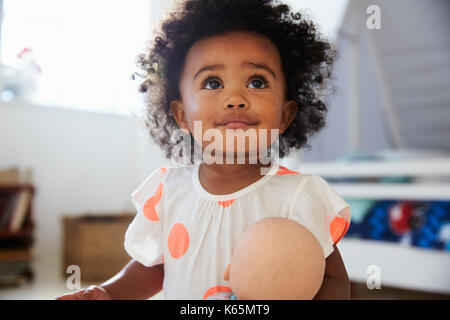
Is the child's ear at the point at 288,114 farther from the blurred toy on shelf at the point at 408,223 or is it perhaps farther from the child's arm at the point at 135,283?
the blurred toy on shelf at the point at 408,223

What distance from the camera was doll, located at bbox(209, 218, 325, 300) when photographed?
0.34 m

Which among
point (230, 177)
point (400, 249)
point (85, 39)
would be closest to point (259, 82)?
point (230, 177)

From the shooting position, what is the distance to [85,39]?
0.78 meters

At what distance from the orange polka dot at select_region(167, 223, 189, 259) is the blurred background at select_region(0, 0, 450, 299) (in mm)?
115

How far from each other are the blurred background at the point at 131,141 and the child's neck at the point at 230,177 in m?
0.15

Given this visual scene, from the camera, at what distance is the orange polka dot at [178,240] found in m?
0.48

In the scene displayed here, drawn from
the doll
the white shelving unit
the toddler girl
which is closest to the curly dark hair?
the toddler girl

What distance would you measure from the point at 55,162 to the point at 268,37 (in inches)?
68.2

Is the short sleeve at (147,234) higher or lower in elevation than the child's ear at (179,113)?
lower

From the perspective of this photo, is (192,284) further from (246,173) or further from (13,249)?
(13,249)

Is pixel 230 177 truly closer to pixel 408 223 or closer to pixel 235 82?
pixel 235 82

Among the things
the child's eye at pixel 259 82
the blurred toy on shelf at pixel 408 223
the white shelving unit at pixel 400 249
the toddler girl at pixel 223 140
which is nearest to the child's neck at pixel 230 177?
the toddler girl at pixel 223 140
